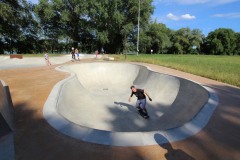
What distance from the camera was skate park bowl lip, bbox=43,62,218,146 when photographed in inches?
214

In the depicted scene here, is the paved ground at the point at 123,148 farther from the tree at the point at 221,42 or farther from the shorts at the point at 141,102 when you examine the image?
the tree at the point at 221,42

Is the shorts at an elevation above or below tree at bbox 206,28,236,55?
below

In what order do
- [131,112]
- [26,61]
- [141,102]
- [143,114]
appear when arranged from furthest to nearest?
1. [26,61]
2. [131,112]
3. [143,114]
4. [141,102]

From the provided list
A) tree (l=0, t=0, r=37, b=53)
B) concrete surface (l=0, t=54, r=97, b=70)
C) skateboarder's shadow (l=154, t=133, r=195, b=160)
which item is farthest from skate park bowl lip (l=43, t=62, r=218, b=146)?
tree (l=0, t=0, r=37, b=53)

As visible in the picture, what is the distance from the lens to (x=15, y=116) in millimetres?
6715

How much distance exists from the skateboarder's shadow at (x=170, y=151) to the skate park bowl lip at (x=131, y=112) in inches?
5.9

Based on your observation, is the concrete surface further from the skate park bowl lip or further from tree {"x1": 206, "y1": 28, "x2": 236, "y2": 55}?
tree {"x1": 206, "y1": 28, "x2": 236, "y2": 55}

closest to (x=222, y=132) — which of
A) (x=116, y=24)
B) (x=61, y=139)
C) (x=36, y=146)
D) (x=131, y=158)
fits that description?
(x=131, y=158)

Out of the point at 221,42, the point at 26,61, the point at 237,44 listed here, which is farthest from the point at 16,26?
the point at 237,44

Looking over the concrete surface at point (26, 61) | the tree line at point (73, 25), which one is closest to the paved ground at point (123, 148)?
the concrete surface at point (26, 61)

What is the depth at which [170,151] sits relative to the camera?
4.76m

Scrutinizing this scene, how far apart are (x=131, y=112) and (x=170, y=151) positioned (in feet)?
19.9

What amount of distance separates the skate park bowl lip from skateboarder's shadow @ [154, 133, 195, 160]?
149 mm

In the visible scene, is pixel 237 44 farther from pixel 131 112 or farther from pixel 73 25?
pixel 131 112
